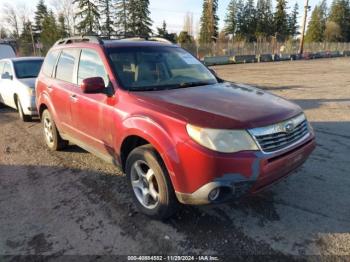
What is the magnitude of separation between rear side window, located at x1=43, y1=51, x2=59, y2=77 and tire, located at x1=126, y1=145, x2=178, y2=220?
9.39ft

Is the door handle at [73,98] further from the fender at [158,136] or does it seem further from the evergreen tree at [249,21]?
the evergreen tree at [249,21]

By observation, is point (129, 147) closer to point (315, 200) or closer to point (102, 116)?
point (102, 116)

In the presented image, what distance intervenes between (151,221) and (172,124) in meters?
1.20

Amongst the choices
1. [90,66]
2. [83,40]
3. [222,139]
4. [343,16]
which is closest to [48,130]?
[83,40]

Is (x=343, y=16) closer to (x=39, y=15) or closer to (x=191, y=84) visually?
(x=39, y=15)

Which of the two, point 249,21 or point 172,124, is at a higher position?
point 249,21

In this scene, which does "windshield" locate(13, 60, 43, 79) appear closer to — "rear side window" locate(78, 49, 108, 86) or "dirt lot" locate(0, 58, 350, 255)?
"dirt lot" locate(0, 58, 350, 255)

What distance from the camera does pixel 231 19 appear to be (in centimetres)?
7412

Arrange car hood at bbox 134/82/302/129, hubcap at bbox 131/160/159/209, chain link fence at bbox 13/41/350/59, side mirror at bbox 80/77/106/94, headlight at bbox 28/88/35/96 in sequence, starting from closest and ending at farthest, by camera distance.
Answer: car hood at bbox 134/82/302/129, hubcap at bbox 131/160/159/209, side mirror at bbox 80/77/106/94, headlight at bbox 28/88/35/96, chain link fence at bbox 13/41/350/59

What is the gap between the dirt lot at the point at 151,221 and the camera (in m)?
3.06

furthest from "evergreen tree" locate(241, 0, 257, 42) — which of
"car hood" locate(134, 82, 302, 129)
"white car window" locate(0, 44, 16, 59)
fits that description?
"car hood" locate(134, 82, 302, 129)

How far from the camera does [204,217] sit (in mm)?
3525

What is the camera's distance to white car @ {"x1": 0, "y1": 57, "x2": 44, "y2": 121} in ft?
25.5

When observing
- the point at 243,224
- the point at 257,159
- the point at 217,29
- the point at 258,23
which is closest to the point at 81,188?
the point at 243,224
